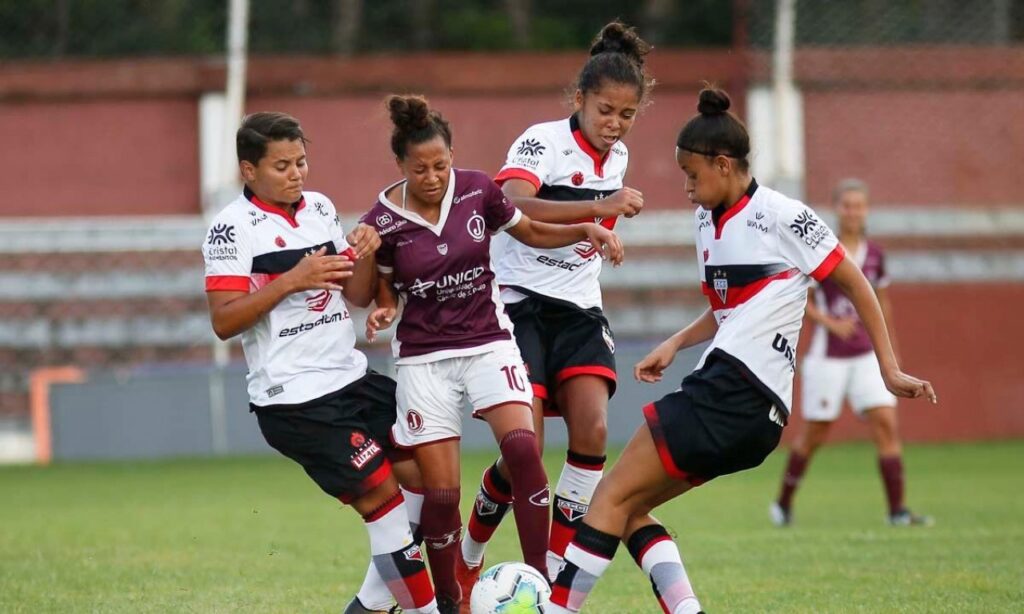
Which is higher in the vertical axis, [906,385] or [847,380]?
[906,385]

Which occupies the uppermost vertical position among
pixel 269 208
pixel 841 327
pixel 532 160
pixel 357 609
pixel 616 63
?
pixel 616 63

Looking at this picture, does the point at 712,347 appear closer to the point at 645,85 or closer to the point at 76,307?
the point at 645,85

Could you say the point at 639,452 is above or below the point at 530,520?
above

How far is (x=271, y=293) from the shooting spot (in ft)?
17.5

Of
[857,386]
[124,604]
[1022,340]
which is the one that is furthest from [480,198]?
[1022,340]

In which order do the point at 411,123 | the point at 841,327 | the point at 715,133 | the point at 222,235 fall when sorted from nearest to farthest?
the point at 715,133
the point at 222,235
the point at 411,123
the point at 841,327

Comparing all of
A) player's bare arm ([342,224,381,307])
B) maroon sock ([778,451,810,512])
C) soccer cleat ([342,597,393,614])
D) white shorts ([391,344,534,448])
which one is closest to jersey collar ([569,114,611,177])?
white shorts ([391,344,534,448])

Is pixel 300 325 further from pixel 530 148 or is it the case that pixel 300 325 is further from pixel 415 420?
pixel 530 148

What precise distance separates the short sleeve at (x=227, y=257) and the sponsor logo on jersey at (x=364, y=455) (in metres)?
0.71

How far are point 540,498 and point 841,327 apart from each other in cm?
463

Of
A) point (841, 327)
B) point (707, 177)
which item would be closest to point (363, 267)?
point (707, 177)

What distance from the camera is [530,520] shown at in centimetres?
582

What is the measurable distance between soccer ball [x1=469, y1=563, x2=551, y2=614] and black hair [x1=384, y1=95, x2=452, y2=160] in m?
1.60

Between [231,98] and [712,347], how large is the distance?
1298 centimetres
